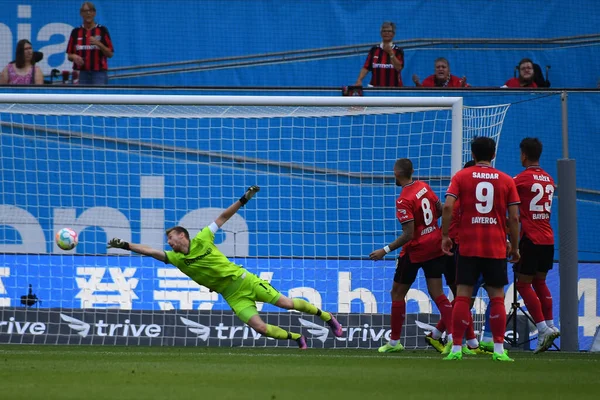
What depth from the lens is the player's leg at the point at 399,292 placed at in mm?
11133

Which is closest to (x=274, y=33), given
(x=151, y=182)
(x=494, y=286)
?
(x=151, y=182)

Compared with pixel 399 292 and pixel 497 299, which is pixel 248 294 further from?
pixel 497 299

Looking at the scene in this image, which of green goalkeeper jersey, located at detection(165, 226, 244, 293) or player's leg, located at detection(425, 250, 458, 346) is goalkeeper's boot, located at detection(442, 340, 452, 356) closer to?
player's leg, located at detection(425, 250, 458, 346)

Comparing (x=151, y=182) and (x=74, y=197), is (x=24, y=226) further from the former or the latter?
(x=151, y=182)

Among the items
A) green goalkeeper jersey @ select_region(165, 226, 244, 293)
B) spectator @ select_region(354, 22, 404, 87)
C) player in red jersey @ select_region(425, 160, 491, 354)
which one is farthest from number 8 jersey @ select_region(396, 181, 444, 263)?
spectator @ select_region(354, 22, 404, 87)

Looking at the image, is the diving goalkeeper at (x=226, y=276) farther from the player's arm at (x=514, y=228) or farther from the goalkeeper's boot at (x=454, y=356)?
the player's arm at (x=514, y=228)

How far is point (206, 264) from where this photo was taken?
1158 centimetres

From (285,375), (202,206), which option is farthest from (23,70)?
(285,375)

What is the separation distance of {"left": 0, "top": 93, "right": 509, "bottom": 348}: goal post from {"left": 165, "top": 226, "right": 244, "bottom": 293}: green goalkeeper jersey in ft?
4.78

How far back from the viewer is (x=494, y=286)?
31.9 ft

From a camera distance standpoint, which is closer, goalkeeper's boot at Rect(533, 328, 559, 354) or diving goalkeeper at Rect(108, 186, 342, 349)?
goalkeeper's boot at Rect(533, 328, 559, 354)

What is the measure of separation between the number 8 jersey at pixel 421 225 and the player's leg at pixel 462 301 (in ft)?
4.44

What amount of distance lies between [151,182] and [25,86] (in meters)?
2.31

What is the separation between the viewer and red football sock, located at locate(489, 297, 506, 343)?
958cm
